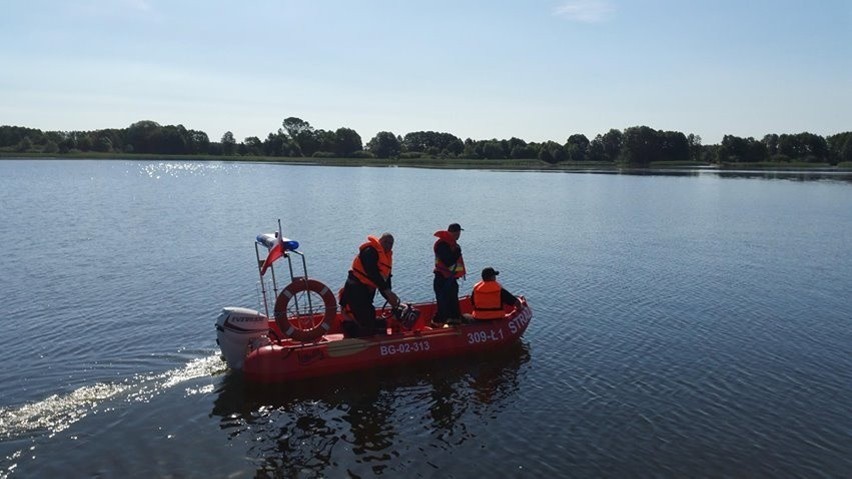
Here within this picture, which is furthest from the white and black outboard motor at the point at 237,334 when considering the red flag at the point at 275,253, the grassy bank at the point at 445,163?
the grassy bank at the point at 445,163

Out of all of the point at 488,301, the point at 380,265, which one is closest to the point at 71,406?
the point at 380,265

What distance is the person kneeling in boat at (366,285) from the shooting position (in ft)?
37.1

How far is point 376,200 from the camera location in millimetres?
43312

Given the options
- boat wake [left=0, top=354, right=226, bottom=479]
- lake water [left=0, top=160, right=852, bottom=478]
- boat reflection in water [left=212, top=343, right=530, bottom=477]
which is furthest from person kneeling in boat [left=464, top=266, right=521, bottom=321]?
boat wake [left=0, top=354, right=226, bottom=479]

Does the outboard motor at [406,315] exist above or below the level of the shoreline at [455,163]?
below

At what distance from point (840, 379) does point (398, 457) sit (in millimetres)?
7990

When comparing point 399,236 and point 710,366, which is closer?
point 710,366

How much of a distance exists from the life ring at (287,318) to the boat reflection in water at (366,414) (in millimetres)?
800

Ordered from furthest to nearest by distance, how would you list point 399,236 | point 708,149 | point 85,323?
1. point 708,149
2. point 399,236
3. point 85,323

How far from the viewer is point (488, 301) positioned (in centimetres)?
1260

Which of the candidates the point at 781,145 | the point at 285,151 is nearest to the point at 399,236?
the point at 285,151

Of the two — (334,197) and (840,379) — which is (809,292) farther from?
(334,197)

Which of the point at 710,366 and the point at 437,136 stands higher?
the point at 437,136

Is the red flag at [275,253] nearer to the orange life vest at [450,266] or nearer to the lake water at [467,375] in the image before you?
the lake water at [467,375]
